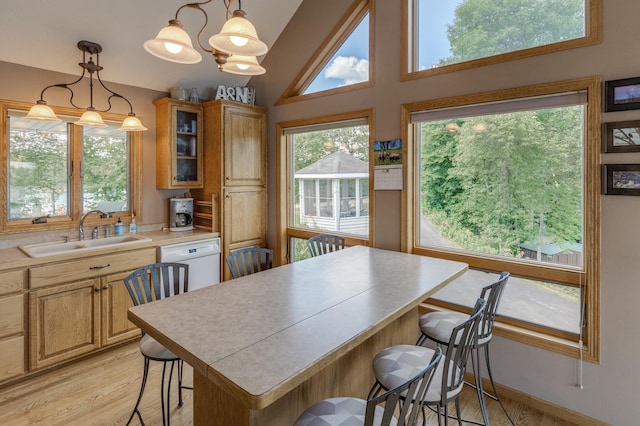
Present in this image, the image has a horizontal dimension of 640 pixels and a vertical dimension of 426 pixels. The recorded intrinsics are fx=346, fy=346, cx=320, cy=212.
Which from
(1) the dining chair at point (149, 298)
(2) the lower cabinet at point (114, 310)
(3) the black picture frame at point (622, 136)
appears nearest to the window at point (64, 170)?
(2) the lower cabinet at point (114, 310)

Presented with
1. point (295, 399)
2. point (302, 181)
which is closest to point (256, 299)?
point (295, 399)

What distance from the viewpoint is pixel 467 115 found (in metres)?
2.53

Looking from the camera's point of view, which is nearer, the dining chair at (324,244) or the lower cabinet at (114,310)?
the lower cabinet at (114,310)

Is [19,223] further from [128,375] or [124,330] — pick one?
[128,375]

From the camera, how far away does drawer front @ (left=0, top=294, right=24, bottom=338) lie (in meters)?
2.39

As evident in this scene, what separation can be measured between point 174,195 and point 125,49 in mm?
1502

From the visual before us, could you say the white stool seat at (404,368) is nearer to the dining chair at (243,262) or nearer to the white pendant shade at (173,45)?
the dining chair at (243,262)

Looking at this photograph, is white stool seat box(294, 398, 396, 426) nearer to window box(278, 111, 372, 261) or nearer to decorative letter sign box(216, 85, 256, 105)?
window box(278, 111, 372, 261)

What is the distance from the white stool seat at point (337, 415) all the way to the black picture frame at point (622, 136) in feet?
6.35

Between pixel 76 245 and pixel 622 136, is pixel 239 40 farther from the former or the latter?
pixel 76 245

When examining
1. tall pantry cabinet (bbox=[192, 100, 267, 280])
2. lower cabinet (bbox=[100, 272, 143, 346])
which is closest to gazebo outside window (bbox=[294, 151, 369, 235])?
tall pantry cabinet (bbox=[192, 100, 267, 280])

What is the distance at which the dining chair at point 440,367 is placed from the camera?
1407 millimetres

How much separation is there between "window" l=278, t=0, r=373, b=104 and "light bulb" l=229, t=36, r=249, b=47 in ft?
5.32

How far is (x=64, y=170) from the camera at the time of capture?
A: 316 centimetres
